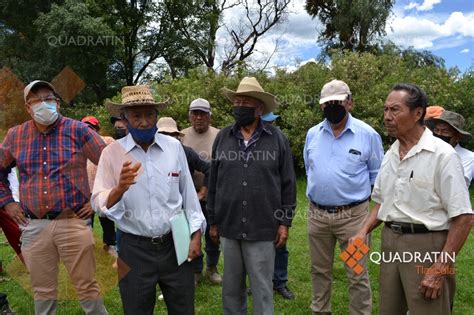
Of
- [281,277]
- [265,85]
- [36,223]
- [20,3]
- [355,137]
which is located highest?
[20,3]

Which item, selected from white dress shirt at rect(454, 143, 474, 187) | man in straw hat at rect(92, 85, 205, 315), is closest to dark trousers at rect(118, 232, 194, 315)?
man in straw hat at rect(92, 85, 205, 315)

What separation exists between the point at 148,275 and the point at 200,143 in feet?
7.48

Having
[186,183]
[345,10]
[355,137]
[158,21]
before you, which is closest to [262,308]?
[186,183]

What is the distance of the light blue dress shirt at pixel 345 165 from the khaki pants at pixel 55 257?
83.1 inches

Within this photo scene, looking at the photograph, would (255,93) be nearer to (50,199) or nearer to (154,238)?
(154,238)

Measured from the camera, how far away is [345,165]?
3980 mm

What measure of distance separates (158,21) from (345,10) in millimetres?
11128

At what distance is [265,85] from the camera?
43.4 ft

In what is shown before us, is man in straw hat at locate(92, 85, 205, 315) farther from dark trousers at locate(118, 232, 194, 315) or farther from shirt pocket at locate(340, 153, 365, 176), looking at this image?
shirt pocket at locate(340, 153, 365, 176)

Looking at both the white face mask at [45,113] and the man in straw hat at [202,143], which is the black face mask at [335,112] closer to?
the man in straw hat at [202,143]

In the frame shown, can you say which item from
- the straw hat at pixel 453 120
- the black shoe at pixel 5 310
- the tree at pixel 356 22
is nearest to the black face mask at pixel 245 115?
the straw hat at pixel 453 120

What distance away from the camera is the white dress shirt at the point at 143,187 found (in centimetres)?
297

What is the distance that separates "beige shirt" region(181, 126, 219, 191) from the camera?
195 inches

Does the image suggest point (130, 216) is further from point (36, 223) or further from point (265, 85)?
point (265, 85)
